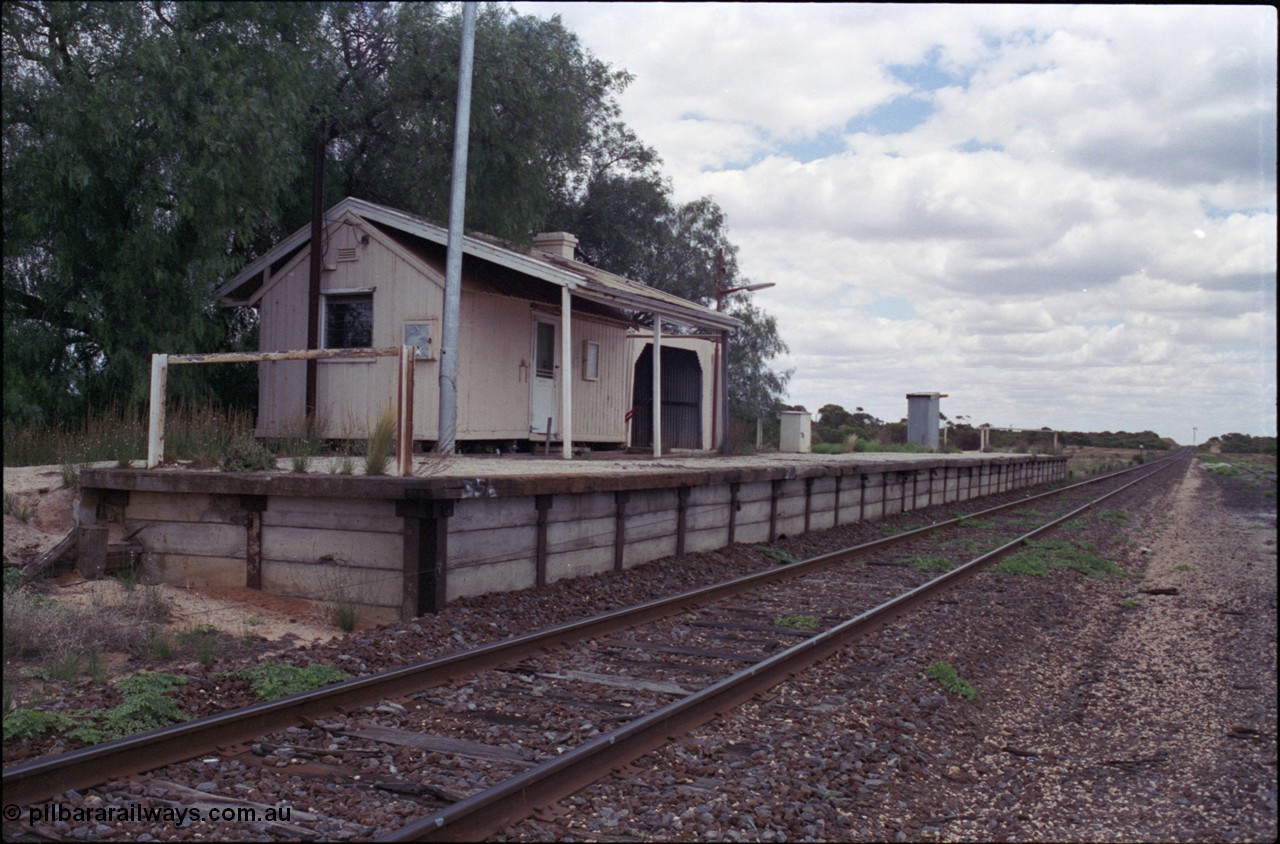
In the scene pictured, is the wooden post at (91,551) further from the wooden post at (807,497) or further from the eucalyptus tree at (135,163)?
the wooden post at (807,497)

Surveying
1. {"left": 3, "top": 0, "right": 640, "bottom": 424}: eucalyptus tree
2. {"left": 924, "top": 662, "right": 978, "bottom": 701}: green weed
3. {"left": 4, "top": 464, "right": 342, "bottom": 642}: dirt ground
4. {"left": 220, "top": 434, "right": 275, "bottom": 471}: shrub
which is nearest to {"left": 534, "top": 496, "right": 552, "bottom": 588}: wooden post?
{"left": 4, "top": 464, "right": 342, "bottom": 642}: dirt ground

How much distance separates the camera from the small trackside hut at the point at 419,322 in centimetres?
1498

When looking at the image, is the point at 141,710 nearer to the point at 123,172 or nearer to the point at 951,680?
the point at 951,680

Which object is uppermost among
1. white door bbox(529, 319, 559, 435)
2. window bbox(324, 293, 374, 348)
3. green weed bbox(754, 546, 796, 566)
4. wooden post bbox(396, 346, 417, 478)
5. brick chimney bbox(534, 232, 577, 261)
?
brick chimney bbox(534, 232, 577, 261)

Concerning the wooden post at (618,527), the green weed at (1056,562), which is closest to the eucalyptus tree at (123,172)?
the wooden post at (618,527)

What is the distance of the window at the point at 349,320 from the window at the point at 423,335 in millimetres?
716

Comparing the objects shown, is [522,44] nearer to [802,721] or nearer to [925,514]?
[925,514]

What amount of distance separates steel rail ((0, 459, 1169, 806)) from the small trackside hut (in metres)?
7.18

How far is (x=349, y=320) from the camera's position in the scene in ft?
52.5

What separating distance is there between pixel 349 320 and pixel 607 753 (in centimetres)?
1263

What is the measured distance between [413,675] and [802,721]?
2096 millimetres

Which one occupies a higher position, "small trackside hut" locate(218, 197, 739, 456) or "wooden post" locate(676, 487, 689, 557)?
"small trackside hut" locate(218, 197, 739, 456)

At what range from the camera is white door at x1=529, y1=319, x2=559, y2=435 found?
54.3 ft

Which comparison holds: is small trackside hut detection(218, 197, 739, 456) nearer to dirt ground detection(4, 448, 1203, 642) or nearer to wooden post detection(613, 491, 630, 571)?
wooden post detection(613, 491, 630, 571)
